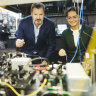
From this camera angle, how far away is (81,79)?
1.83 feet

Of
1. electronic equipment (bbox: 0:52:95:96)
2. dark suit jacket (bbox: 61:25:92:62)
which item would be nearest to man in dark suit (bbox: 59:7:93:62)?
dark suit jacket (bbox: 61:25:92:62)

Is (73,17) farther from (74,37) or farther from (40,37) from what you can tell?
(40,37)

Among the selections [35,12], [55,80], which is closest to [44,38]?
[35,12]

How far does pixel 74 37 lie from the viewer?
5.88ft

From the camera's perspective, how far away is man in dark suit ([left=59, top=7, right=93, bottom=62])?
5.44 feet

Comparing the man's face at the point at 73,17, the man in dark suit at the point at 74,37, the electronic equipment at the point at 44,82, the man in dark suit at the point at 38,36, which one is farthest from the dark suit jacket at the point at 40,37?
the electronic equipment at the point at 44,82

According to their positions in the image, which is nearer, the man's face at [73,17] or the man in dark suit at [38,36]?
the man's face at [73,17]

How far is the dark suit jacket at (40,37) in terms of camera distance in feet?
5.88

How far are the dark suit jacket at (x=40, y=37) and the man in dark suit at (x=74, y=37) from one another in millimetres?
209

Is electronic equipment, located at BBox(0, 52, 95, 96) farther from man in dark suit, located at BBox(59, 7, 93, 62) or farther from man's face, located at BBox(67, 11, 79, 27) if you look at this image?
man's face, located at BBox(67, 11, 79, 27)

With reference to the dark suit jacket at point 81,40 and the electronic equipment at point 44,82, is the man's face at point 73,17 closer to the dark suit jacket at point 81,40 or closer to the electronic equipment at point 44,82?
the dark suit jacket at point 81,40

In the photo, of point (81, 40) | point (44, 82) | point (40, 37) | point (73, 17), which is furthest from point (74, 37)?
point (44, 82)

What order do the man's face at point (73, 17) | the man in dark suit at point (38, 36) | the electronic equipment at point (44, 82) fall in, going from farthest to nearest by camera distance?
the man in dark suit at point (38, 36), the man's face at point (73, 17), the electronic equipment at point (44, 82)

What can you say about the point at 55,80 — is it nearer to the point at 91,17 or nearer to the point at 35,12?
the point at 35,12
